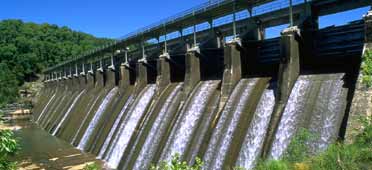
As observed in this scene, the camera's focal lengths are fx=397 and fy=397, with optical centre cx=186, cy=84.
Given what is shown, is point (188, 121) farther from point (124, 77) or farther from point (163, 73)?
point (124, 77)

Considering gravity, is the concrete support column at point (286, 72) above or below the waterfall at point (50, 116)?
above

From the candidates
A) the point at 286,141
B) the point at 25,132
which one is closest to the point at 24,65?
the point at 25,132

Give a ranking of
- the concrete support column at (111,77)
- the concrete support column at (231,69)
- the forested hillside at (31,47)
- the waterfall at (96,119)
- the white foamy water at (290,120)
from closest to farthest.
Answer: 1. the white foamy water at (290,120)
2. the concrete support column at (231,69)
3. the waterfall at (96,119)
4. the concrete support column at (111,77)
5. the forested hillside at (31,47)

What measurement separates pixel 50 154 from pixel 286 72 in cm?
2540

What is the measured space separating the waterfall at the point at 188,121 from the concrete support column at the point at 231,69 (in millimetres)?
1956

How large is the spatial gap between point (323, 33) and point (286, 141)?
32.0 ft

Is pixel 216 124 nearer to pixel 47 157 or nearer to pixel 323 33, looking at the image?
pixel 323 33

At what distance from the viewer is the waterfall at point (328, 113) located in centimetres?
1723

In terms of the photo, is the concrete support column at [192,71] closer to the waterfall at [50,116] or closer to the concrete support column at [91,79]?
the concrete support column at [91,79]

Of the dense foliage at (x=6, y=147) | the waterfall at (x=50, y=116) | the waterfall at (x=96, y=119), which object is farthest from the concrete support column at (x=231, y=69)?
the waterfall at (x=50, y=116)

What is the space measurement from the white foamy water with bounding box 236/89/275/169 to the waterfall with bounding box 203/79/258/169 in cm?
123

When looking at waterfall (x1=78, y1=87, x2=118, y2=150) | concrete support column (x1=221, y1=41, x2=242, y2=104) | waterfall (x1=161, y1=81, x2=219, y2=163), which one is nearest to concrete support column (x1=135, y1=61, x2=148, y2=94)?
waterfall (x1=78, y1=87, x2=118, y2=150)

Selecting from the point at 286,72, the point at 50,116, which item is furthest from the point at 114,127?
the point at 50,116

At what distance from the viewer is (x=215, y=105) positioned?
84.7 feet
